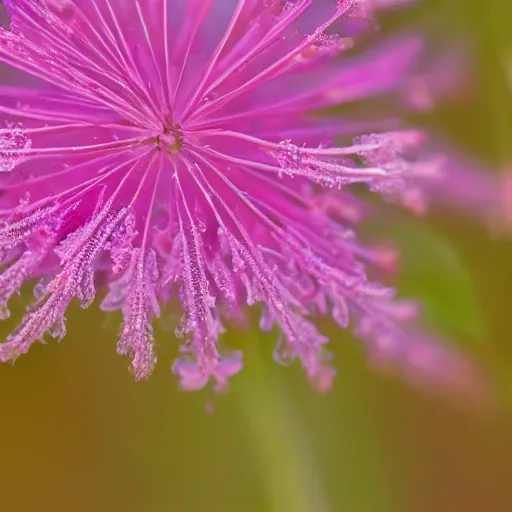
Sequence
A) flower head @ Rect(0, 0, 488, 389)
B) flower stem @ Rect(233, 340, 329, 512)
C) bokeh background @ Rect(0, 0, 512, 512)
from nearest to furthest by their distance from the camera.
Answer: flower head @ Rect(0, 0, 488, 389) < bokeh background @ Rect(0, 0, 512, 512) < flower stem @ Rect(233, 340, 329, 512)

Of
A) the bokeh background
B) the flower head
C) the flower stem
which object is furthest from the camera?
the flower stem

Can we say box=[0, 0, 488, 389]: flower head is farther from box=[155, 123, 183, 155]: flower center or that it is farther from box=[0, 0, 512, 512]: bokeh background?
box=[0, 0, 512, 512]: bokeh background

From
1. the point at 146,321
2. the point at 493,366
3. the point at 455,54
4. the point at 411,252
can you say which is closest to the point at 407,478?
the point at 493,366

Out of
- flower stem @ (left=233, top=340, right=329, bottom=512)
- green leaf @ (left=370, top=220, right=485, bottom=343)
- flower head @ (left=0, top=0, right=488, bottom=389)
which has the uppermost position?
flower head @ (left=0, top=0, right=488, bottom=389)

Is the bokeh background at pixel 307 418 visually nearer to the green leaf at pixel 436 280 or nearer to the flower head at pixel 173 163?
the green leaf at pixel 436 280

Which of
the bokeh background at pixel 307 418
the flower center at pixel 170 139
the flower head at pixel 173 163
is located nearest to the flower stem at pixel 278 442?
the bokeh background at pixel 307 418

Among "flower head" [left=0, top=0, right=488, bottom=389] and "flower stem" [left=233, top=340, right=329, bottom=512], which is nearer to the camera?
"flower head" [left=0, top=0, right=488, bottom=389]

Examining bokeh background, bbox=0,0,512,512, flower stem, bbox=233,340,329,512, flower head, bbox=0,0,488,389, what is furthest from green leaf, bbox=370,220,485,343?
flower stem, bbox=233,340,329,512
